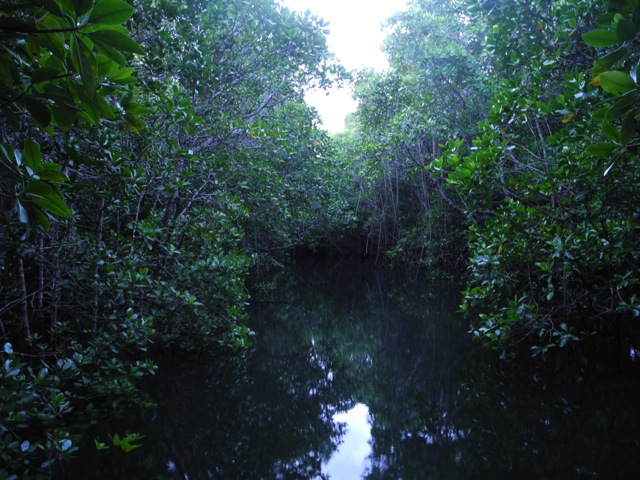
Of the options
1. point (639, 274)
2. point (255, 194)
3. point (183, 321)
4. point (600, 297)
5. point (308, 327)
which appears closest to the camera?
point (639, 274)

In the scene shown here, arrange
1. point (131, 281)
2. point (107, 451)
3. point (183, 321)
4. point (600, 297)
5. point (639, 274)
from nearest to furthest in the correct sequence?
point (131, 281), point (107, 451), point (639, 274), point (183, 321), point (600, 297)

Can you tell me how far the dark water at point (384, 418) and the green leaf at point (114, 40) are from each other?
2806mm

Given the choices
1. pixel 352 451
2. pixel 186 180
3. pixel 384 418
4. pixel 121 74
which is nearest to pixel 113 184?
pixel 186 180

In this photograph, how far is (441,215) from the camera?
1042cm

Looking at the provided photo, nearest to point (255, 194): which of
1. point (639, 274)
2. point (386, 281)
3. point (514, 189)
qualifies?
point (514, 189)

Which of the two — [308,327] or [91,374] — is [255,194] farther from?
[91,374]

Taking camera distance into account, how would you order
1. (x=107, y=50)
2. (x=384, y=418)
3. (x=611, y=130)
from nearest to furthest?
(x=107, y=50) → (x=611, y=130) → (x=384, y=418)

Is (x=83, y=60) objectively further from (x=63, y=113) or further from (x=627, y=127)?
(x=627, y=127)

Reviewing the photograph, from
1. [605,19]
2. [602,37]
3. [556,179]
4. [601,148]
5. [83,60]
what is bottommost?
[83,60]

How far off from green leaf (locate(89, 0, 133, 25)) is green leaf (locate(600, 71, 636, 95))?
122 centimetres

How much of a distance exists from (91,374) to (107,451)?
0.62 meters

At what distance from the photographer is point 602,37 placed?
123cm

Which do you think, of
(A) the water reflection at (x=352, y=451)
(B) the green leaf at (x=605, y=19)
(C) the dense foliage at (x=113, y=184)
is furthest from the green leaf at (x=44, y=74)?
(A) the water reflection at (x=352, y=451)

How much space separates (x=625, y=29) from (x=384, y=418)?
3.59 meters
